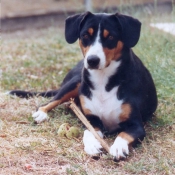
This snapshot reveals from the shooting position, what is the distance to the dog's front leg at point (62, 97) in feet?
15.6

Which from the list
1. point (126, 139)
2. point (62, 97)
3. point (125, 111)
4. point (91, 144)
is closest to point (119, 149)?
point (126, 139)

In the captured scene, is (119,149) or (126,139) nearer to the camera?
(119,149)

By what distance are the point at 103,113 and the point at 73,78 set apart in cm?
72

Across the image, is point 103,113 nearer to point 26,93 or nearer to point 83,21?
point 83,21

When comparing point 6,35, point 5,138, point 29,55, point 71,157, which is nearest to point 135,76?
point 71,157

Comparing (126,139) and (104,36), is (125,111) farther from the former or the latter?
(104,36)

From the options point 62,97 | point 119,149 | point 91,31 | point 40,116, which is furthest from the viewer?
point 62,97

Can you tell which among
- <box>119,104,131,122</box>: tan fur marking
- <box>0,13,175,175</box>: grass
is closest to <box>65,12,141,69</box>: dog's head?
<box>119,104,131,122</box>: tan fur marking

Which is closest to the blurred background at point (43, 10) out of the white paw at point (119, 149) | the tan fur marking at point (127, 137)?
the tan fur marking at point (127, 137)

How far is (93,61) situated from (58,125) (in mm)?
897

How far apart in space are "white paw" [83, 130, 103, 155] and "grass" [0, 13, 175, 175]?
0.18ft

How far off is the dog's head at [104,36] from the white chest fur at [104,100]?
169mm

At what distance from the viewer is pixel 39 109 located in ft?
16.0

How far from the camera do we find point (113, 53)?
13.3 feet
